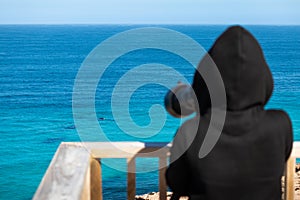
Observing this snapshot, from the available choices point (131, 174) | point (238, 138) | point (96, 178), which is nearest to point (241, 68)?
point (238, 138)

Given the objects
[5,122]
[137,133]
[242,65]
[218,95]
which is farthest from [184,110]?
[5,122]

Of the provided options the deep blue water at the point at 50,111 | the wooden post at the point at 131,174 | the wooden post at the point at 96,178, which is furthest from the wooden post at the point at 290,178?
the deep blue water at the point at 50,111

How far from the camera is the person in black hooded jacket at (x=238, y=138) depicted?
2162mm

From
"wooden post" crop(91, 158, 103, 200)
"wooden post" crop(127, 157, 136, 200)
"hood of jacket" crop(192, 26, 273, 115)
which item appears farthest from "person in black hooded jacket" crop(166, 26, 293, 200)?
"wooden post" crop(91, 158, 103, 200)

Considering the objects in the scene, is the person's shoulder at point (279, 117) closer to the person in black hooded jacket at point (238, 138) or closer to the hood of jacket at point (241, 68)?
the person in black hooded jacket at point (238, 138)

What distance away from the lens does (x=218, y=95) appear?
2.20m

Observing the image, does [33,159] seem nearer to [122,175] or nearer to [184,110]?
[122,175]

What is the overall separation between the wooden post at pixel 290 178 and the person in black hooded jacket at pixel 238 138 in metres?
0.67

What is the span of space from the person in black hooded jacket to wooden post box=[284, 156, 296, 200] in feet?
2.19

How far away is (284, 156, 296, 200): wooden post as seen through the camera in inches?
120

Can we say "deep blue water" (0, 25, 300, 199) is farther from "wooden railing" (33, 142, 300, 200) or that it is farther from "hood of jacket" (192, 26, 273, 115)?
"hood of jacket" (192, 26, 273, 115)

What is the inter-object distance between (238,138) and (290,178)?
100cm

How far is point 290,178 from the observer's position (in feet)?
10.2

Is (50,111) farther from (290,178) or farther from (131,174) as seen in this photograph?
(290,178)
